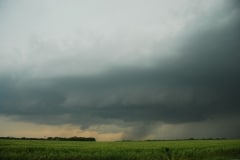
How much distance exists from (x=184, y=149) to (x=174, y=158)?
259 centimetres

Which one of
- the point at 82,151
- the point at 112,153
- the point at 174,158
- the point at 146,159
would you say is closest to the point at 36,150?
the point at 82,151

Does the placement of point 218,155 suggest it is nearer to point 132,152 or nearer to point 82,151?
point 132,152

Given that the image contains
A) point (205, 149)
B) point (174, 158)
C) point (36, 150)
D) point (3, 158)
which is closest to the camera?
point (3, 158)

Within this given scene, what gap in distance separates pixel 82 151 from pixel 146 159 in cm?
686

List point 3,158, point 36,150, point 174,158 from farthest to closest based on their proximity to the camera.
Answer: point 174,158
point 36,150
point 3,158

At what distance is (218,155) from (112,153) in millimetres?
13863

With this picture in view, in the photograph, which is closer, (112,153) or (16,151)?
(16,151)

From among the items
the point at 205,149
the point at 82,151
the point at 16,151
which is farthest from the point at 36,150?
the point at 205,149

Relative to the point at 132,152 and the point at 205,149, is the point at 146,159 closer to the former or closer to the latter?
the point at 132,152

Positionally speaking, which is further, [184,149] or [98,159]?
[184,149]

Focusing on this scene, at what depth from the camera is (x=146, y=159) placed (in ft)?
126

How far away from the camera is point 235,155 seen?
44.9 m

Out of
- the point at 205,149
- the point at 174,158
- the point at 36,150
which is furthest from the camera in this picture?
the point at 205,149

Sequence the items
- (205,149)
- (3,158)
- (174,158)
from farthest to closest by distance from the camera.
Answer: (205,149) → (174,158) → (3,158)
